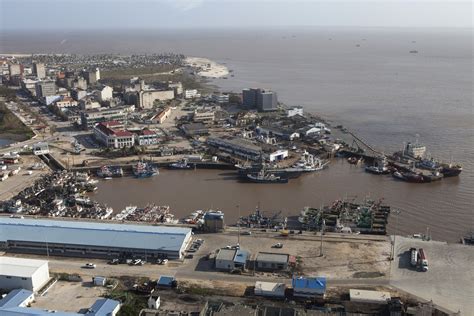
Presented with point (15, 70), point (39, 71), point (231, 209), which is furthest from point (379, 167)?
point (15, 70)

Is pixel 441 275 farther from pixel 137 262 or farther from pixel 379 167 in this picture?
pixel 379 167

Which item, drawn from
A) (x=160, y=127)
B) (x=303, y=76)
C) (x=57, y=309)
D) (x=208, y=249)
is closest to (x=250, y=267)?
(x=208, y=249)

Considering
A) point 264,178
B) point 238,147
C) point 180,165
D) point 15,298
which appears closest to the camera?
point 15,298

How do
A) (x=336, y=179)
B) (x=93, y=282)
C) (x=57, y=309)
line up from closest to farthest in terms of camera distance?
(x=57, y=309), (x=93, y=282), (x=336, y=179)

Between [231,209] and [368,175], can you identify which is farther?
[368,175]

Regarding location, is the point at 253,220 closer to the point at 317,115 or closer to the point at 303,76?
the point at 317,115

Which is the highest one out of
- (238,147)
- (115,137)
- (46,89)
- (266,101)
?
(46,89)

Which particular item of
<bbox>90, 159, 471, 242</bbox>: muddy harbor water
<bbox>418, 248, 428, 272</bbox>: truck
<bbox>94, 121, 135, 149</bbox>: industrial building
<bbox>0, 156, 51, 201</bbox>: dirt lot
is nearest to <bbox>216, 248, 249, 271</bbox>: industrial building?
<bbox>90, 159, 471, 242</bbox>: muddy harbor water
